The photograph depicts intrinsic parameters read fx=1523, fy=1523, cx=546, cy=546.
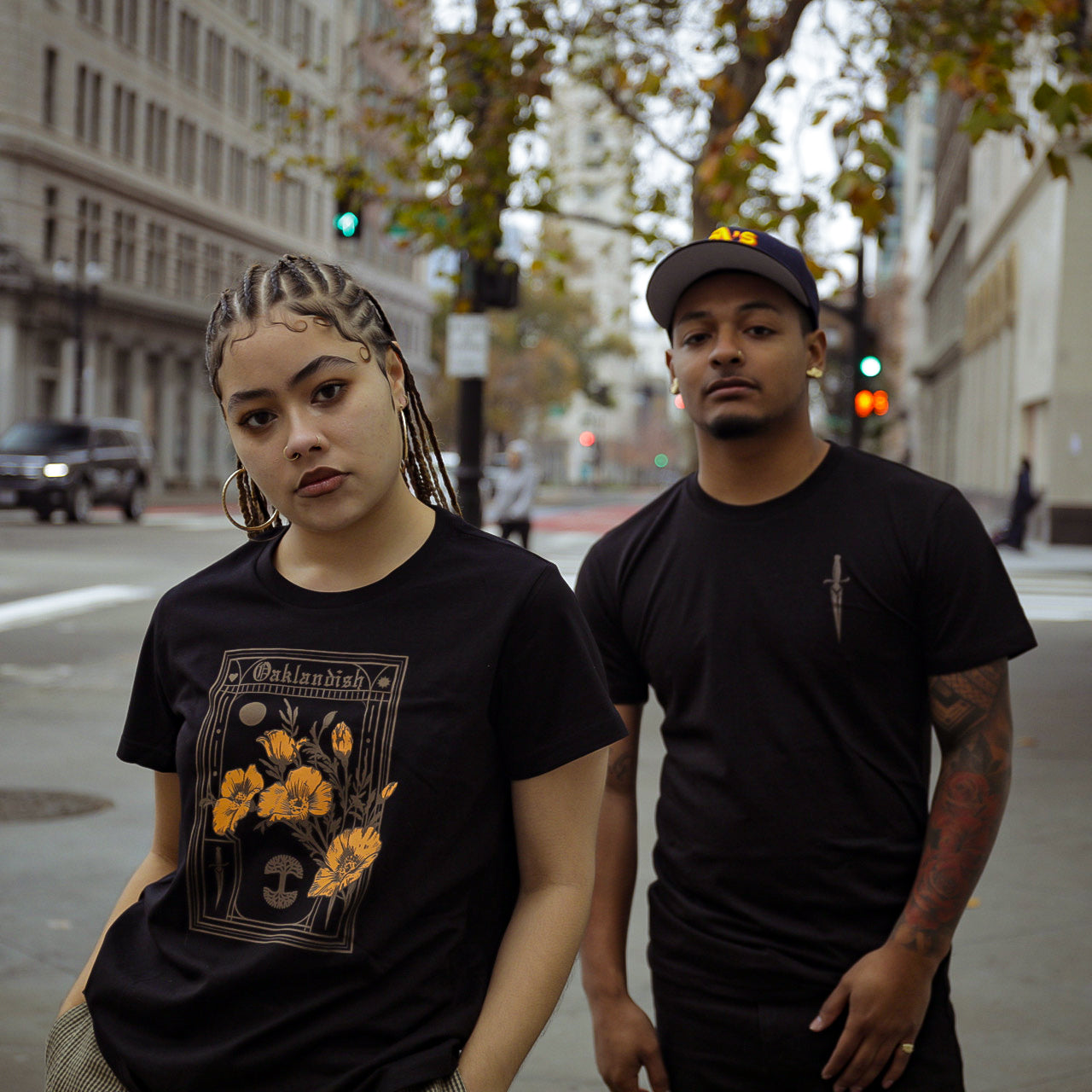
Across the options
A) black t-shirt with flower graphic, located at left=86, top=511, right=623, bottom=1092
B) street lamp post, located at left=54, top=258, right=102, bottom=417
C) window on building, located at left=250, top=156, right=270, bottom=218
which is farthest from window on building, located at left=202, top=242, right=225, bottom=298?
black t-shirt with flower graphic, located at left=86, top=511, right=623, bottom=1092

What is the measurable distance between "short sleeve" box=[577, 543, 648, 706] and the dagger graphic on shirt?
1.33 feet

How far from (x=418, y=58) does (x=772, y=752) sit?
37.7 ft

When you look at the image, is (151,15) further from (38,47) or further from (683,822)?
(683,822)

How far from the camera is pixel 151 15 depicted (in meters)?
51.2

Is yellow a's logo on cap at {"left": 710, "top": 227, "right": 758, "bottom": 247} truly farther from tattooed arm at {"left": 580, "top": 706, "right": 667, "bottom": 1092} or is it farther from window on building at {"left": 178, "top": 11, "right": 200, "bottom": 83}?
window on building at {"left": 178, "top": 11, "right": 200, "bottom": 83}

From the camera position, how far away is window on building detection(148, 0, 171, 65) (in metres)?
51.2

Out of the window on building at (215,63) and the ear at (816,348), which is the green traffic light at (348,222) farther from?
the window on building at (215,63)

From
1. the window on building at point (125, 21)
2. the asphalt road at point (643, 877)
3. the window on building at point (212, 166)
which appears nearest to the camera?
the asphalt road at point (643, 877)

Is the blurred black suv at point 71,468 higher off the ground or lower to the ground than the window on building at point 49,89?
lower

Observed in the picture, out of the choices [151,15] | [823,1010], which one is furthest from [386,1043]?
[151,15]

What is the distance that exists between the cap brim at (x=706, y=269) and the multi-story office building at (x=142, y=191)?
3703cm

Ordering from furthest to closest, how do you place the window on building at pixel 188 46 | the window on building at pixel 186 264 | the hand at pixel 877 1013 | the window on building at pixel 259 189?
the window on building at pixel 259 189 < the window on building at pixel 186 264 < the window on building at pixel 188 46 < the hand at pixel 877 1013

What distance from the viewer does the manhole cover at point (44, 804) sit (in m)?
6.92

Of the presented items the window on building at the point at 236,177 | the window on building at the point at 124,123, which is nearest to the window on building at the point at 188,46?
the window on building at the point at 124,123
